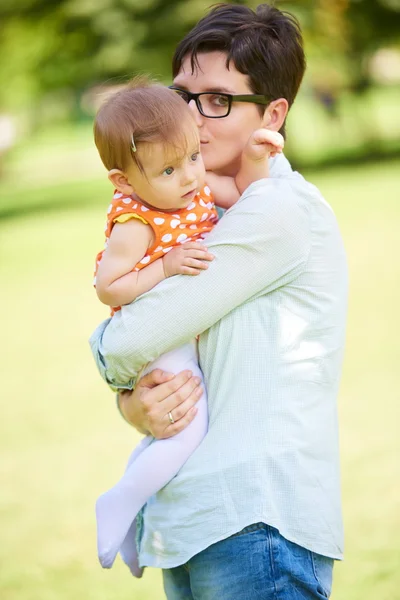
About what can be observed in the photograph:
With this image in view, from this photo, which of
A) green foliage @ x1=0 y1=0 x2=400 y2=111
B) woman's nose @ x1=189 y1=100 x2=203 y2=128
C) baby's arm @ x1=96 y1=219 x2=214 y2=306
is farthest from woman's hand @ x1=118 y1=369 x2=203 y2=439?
green foliage @ x1=0 y1=0 x2=400 y2=111

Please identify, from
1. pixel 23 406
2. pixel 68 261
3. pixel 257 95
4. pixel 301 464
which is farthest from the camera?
pixel 68 261

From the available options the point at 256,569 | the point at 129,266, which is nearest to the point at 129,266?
the point at 129,266

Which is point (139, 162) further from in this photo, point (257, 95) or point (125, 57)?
point (125, 57)

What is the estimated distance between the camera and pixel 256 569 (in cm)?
233

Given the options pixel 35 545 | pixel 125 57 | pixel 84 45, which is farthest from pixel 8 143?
pixel 35 545

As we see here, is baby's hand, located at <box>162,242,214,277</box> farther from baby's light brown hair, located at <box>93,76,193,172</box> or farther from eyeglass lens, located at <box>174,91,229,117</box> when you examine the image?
eyeglass lens, located at <box>174,91,229,117</box>

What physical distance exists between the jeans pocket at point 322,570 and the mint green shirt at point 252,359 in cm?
3

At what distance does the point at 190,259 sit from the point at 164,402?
41cm

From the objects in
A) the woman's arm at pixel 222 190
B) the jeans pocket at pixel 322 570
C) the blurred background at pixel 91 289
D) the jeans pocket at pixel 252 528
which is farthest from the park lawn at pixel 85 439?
the woman's arm at pixel 222 190

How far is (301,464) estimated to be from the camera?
7.93 ft

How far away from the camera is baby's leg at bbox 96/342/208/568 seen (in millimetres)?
2463

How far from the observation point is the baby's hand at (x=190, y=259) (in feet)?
7.73

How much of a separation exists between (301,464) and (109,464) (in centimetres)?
394

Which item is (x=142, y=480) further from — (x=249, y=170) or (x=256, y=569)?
(x=249, y=170)
